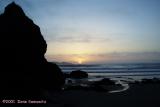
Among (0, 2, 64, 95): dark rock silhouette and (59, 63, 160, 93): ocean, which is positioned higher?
(0, 2, 64, 95): dark rock silhouette

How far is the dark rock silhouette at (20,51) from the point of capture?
1410cm

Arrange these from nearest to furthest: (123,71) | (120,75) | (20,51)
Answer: (20,51)
(120,75)
(123,71)

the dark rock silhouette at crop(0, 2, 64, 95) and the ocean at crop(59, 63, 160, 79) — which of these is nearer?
the dark rock silhouette at crop(0, 2, 64, 95)

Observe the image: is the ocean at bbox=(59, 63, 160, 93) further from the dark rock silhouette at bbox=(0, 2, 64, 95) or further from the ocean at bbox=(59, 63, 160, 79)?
the dark rock silhouette at bbox=(0, 2, 64, 95)

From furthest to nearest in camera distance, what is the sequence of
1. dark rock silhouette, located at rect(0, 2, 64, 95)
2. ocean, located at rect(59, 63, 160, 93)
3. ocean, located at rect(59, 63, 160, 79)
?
ocean, located at rect(59, 63, 160, 79) → ocean, located at rect(59, 63, 160, 93) → dark rock silhouette, located at rect(0, 2, 64, 95)

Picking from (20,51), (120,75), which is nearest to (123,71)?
(120,75)

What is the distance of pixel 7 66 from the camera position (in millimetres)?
14414

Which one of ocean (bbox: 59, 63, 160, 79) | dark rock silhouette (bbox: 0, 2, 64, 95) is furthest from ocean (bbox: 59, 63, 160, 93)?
dark rock silhouette (bbox: 0, 2, 64, 95)

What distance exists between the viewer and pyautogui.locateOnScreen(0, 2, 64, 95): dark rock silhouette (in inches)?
555

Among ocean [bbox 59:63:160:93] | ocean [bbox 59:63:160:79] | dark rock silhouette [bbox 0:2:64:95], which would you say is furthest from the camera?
ocean [bbox 59:63:160:79]

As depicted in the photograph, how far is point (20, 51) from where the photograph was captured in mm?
14750

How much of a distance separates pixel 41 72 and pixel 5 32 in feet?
10.0

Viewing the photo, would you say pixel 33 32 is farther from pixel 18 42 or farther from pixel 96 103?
pixel 96 103

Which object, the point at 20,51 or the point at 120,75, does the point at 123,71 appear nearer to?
the point at 120,75
